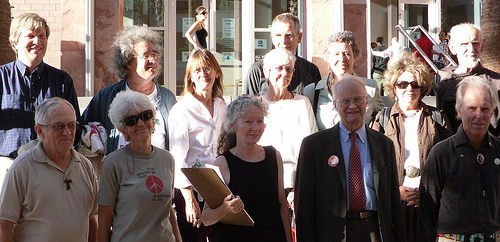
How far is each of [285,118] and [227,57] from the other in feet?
38.3

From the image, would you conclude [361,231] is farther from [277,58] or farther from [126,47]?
[126,47]

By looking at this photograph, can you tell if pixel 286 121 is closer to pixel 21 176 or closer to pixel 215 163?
pixel 215 163

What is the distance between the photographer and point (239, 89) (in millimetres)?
17750

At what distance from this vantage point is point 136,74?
21.2 feet

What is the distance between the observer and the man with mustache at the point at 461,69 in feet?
21.9

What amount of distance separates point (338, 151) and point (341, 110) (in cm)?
26

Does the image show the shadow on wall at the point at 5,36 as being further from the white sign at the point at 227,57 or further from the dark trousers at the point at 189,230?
the white sign at the point at 227,57

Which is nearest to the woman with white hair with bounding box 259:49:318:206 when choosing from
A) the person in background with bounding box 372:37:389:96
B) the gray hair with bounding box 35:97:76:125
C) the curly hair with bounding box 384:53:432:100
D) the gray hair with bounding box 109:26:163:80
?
the curly hair with bounding box 384:53:432:100

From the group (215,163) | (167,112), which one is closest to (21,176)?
(215,163)

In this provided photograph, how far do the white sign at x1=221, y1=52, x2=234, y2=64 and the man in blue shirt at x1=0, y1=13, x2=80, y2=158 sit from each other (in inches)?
465

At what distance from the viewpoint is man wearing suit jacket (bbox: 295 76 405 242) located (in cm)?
519

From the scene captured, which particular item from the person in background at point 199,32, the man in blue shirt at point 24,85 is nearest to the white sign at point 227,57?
the person in background at point 199,32

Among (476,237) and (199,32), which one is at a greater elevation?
(199,32)

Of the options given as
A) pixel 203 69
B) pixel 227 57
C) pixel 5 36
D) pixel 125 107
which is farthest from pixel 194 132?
pixel 227 57
